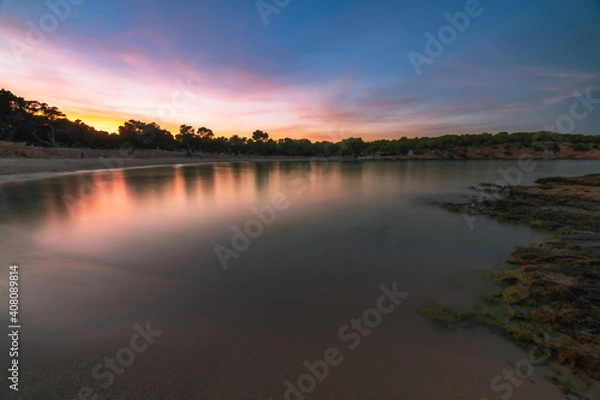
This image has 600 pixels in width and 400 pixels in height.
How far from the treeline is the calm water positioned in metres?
78.4

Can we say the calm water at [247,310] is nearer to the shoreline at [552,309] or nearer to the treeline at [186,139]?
the shoreline at [552,309]

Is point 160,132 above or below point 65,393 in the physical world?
above

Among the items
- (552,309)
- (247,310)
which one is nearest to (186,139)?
(247,310)

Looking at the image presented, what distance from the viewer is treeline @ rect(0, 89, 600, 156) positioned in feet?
209

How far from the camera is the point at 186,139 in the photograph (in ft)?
369

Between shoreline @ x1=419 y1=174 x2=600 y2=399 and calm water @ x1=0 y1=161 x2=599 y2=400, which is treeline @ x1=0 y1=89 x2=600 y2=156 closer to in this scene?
calm water @ x1=0 y1=161 x2=599 y2=400

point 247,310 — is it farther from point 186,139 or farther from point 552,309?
point 186,139

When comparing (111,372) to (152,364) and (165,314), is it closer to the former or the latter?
(152,364)

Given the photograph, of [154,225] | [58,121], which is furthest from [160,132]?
[154,225]

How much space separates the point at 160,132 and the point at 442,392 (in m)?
120

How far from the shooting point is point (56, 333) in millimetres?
4367

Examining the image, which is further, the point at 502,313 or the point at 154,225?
the point at 154,225

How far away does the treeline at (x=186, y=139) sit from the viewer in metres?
63.8

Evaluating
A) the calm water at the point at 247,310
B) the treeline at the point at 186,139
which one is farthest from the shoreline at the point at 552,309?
the treeline at the point at 186,139
